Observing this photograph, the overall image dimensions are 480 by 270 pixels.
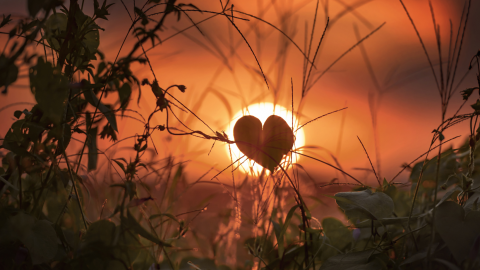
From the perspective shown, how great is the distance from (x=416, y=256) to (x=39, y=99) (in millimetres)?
429

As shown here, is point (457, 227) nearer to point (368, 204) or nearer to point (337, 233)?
point (368, 204)

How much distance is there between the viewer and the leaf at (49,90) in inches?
12.4

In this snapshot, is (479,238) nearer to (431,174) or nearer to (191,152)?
(431,174)

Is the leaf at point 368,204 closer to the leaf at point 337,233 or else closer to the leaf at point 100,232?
the leaf at point 337,233

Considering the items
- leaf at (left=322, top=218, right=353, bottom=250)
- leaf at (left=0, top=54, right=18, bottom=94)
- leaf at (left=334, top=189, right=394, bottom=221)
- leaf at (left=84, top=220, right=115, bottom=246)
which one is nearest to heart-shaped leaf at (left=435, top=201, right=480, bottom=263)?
leaf at (left=334, top=189, right=394, bottom=221)

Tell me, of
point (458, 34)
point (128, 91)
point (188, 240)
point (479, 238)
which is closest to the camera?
point (479, 238)

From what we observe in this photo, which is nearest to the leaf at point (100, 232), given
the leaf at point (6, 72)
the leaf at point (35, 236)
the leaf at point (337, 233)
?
the leaf at point (35, 236)

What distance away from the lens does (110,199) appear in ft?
2.53

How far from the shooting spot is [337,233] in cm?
56

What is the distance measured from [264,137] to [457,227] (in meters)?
0.28

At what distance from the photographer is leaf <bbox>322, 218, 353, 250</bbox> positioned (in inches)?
21.6

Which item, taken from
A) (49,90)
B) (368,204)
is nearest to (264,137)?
(368,204)

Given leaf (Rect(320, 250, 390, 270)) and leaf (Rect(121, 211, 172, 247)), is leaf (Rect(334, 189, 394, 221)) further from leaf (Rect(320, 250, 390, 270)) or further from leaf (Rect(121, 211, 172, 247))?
leaf (Rect(121, 211, 172, 247))

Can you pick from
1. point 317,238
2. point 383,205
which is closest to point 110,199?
point 317,238
